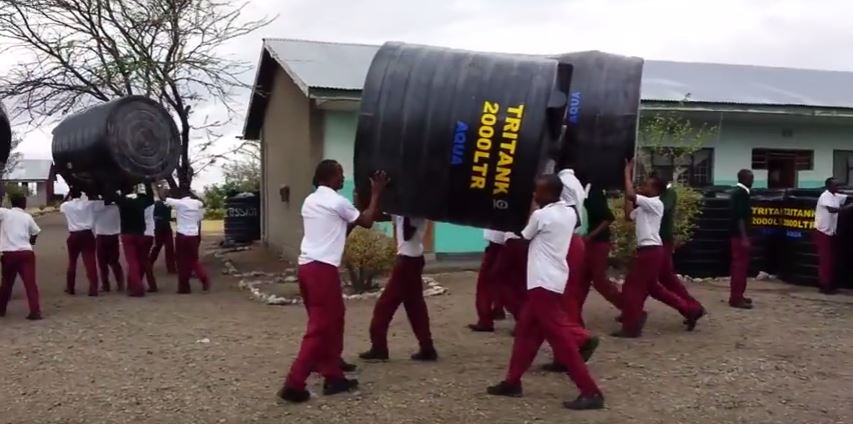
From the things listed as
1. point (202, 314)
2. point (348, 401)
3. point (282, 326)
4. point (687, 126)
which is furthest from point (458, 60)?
point (687, 126)

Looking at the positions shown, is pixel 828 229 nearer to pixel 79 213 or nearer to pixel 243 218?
pixel 79 213

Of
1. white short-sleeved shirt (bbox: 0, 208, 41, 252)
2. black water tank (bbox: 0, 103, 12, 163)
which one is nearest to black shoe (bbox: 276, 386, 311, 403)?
white short-sleeved shirt (bbox: 0, 208, 41, 252)

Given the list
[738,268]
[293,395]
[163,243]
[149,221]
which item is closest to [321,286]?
[293,395]

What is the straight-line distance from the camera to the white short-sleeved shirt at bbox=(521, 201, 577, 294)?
562cm

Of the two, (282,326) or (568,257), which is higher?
(568,257)

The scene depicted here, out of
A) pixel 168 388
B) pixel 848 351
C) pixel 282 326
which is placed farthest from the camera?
pixel 282 326

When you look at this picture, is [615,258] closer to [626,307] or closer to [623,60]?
[626,307]

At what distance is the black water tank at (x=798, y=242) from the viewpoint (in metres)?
11.8

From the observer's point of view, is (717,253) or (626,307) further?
(717,253)

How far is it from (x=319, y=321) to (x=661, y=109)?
10429 millimetres

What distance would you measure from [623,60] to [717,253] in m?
6.82

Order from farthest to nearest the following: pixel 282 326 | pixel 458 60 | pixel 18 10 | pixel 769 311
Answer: pixel 18 10
pixel 769 311
pixel 282 326
pixel 458 60

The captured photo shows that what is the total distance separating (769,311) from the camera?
9.57 meters

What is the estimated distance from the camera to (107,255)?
11.6 meters
